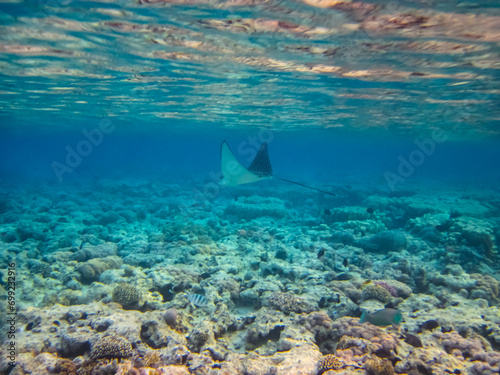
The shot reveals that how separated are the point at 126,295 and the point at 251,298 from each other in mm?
2934

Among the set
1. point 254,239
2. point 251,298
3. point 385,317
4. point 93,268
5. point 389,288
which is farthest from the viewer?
point 254,239

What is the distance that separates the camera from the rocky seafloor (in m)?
3.98

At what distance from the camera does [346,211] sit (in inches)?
635

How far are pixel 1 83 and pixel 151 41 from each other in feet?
43.3

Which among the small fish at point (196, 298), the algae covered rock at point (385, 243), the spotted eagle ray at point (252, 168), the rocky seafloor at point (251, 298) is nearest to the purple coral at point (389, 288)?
the rocky seafloor at point (251, 298)

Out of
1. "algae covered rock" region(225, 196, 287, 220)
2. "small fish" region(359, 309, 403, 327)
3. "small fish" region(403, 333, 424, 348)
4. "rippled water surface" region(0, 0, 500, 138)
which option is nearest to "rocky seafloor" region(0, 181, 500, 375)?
"small fish" region(403, 333, 424, 348)

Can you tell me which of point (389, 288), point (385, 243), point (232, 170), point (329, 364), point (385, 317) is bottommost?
point (385, 243)

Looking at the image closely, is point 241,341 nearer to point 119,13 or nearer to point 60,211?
point 119,13

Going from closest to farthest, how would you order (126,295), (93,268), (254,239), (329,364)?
(329,364)
(126,295)
(93,268)
(254,239)

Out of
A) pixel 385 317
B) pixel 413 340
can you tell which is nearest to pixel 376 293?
pixel 385 317

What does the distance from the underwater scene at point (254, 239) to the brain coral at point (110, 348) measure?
2 centimetres

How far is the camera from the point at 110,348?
12.4 feet

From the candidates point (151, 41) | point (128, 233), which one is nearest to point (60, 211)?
A: point (128, 233)

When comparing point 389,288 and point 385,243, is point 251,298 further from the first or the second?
point 385,243
